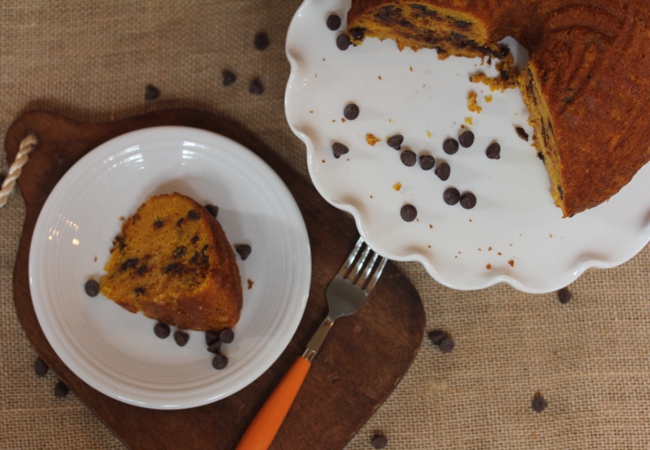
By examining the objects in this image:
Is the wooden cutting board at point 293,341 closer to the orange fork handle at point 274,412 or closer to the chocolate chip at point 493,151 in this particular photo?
the orange fork handle at point 274,412

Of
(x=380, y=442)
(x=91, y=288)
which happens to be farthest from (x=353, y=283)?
(x=91, y=288)

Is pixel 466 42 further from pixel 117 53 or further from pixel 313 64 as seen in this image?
pixel 117 53

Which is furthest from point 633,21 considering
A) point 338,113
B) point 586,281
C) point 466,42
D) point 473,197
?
point 586,281

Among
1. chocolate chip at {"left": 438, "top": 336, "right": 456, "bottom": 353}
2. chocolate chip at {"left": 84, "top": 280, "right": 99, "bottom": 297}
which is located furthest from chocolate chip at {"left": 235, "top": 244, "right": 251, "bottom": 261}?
chocolate chip at {"left": 438, "top": 336, "right": 456, "bottom": 353}

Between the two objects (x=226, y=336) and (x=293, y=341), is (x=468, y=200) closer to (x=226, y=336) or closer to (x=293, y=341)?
(x=293, y=341)

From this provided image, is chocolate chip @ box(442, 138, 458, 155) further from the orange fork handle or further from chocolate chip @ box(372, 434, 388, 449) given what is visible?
chocolate chip @ box(372, 434, 388, 449)

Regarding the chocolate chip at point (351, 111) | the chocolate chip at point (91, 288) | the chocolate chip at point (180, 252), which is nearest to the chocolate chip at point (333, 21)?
the chocolate chip at point (351, 111)

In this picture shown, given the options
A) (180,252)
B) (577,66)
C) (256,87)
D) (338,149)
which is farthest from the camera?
(256,87)
